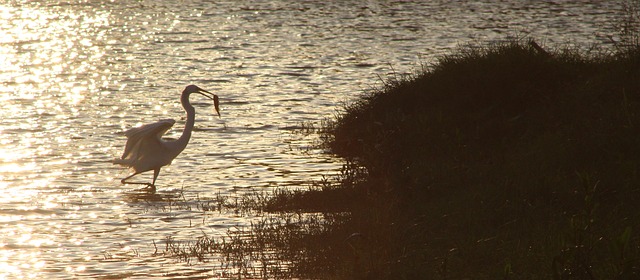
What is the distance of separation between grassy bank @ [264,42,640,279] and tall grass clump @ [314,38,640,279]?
0.7 inches

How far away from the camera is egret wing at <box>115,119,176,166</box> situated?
553 inches

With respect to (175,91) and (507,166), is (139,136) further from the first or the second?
(175,91)

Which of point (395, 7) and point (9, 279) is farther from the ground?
point (9, 279)

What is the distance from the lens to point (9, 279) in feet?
28.7

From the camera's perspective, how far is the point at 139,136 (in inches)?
554

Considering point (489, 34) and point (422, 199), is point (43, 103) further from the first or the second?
point (489, 34)

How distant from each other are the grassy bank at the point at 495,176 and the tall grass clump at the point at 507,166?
0.02 metres

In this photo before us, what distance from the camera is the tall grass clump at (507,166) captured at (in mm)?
7684

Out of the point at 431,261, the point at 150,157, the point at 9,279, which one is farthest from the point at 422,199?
the point at 150,157

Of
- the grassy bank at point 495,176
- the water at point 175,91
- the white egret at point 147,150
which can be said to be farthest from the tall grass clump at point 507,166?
the white egret at point 147,150

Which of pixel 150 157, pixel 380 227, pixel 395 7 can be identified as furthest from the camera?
pixel 395 7

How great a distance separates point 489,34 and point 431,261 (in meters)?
23.7

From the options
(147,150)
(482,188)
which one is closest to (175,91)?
(147,150)

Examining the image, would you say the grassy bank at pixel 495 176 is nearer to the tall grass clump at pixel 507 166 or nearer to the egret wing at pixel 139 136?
the tall grass clump at pixel 507 166
